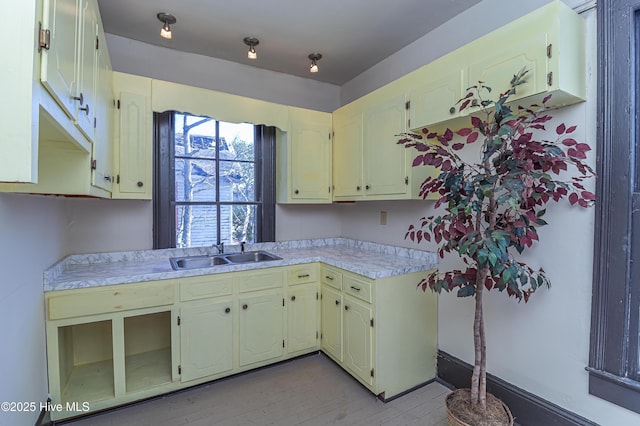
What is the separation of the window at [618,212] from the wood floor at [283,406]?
1.00 m

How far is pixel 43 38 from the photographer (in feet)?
2.63

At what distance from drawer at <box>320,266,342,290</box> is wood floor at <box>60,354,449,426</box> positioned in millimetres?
727

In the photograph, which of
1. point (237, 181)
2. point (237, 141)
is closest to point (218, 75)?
point (237, 141)

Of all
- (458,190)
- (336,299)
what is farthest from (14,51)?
(336,299)

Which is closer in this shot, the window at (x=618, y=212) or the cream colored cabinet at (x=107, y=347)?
the window at (x=618, y=212)

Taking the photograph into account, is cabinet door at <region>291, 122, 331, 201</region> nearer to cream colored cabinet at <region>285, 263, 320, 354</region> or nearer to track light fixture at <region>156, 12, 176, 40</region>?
cream colored cabinet at <region>285, 263, 320, 354</region>

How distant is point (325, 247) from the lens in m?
3.42

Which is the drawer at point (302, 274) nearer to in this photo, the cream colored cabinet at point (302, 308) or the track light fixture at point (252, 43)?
the cream colored cabinet at point (302, 308)

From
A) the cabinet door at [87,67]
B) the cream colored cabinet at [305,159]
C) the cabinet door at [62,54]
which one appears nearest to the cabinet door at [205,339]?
the cream colored cabinet at [305,159]

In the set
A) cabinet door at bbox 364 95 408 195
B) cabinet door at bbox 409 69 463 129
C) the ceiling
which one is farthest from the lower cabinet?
the ceiling

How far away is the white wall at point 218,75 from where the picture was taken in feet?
8.67

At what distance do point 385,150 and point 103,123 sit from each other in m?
1.98

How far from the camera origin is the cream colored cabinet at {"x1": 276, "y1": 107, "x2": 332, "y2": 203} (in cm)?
297

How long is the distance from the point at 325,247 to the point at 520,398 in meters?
2.10
